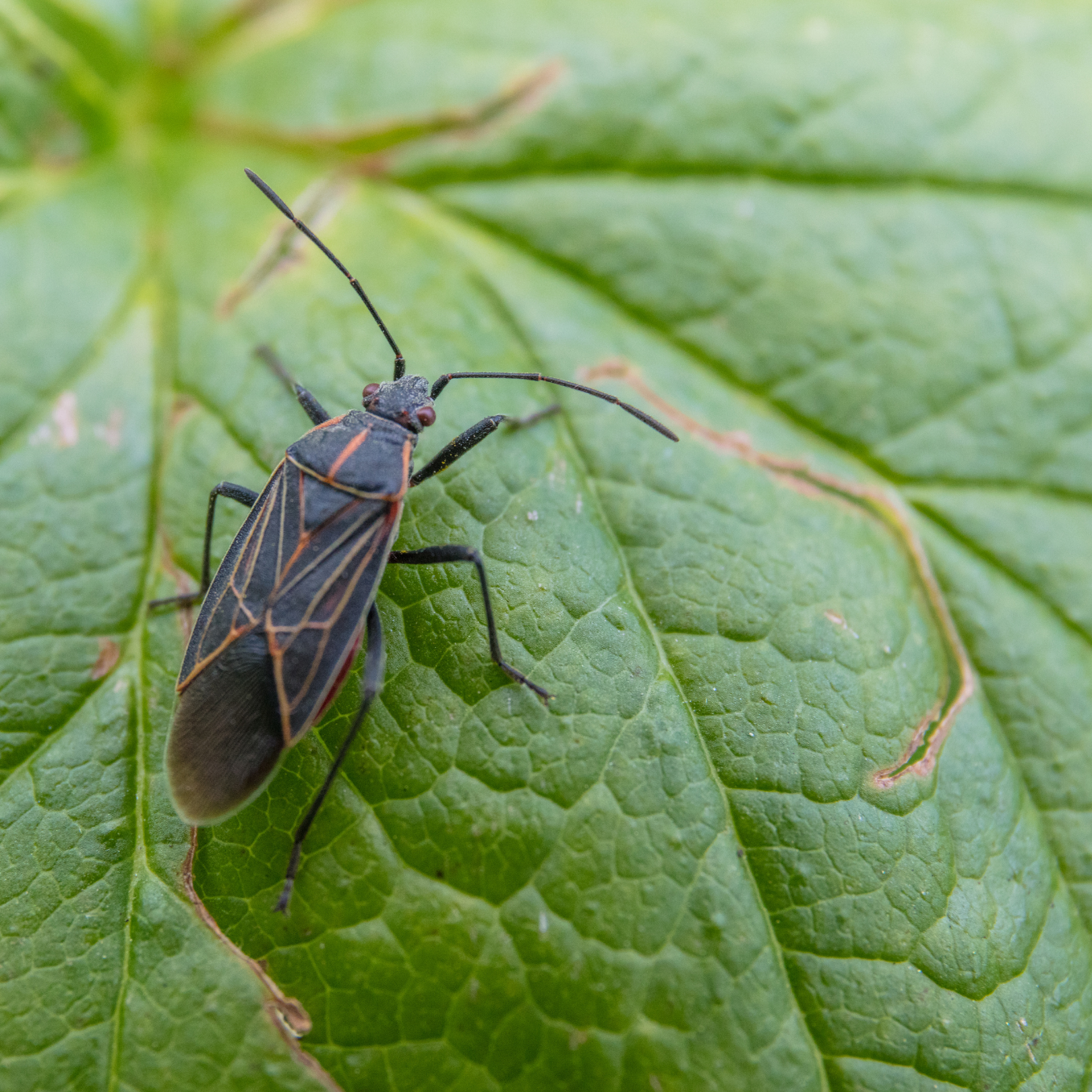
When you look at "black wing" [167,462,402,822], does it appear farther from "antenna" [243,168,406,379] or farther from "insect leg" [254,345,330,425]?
"antenna" [243,168,406,379]

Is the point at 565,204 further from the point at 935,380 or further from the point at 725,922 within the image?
the point at 725,922

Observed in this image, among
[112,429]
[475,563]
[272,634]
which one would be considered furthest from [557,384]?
[112,429]

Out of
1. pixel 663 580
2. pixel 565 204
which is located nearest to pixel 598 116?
pixel 565 204

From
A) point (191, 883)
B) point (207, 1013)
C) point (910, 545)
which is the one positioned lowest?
point (207, 1013)

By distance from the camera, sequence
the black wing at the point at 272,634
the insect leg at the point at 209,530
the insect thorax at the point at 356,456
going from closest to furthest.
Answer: the black wing at the point at 272,634 → the insect leg at the point at 209,530 → the insect thorax at the point at 356,456

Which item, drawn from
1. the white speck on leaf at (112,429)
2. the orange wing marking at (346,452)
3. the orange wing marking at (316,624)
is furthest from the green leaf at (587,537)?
the orange wing marking at (346,452)

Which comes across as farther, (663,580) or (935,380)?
(935,380)

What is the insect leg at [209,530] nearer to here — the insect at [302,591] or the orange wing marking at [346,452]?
the insect at [302,591]

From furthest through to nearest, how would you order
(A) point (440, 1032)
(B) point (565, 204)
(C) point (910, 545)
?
(B) point (565, 204) → (C) point (910, 545) → (A) point (440, 1032)
